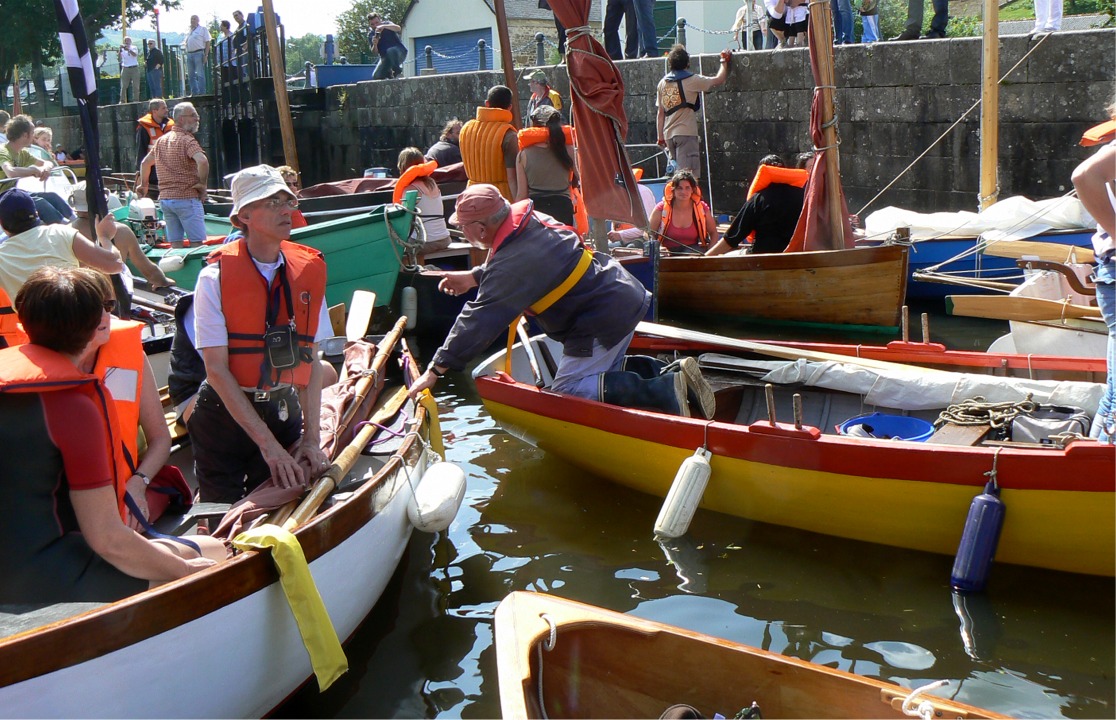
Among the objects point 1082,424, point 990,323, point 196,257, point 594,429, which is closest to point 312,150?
point 196,257

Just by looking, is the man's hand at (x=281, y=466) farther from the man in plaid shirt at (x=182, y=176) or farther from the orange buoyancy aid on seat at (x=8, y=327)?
the man in plaid shirt at (x=182, y=176)

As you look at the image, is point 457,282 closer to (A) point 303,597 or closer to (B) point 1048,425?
(A) point 303,597

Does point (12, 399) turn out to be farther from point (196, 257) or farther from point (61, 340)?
point (196, 257)

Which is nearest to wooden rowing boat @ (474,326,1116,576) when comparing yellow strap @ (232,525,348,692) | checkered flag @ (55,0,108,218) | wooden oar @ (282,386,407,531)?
wooden oar @ (282,386,407,531)

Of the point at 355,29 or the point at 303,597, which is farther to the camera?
the point at 355,29

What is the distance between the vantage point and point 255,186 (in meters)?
3.70

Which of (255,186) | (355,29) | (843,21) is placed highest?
(355,29)

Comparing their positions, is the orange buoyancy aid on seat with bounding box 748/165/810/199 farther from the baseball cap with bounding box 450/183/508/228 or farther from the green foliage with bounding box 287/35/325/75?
the green foliage with bounding box 287/35/325/75

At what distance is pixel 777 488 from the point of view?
4.72 metres

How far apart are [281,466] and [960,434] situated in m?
2.77

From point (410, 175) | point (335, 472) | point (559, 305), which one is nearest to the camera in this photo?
point (335, 472)

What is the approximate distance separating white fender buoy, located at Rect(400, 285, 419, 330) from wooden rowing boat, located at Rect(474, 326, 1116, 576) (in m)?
3.19

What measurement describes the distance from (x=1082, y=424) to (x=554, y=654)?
9.37 ft

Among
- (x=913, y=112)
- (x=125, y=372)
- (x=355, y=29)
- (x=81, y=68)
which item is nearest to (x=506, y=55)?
(x=913, y=112)
